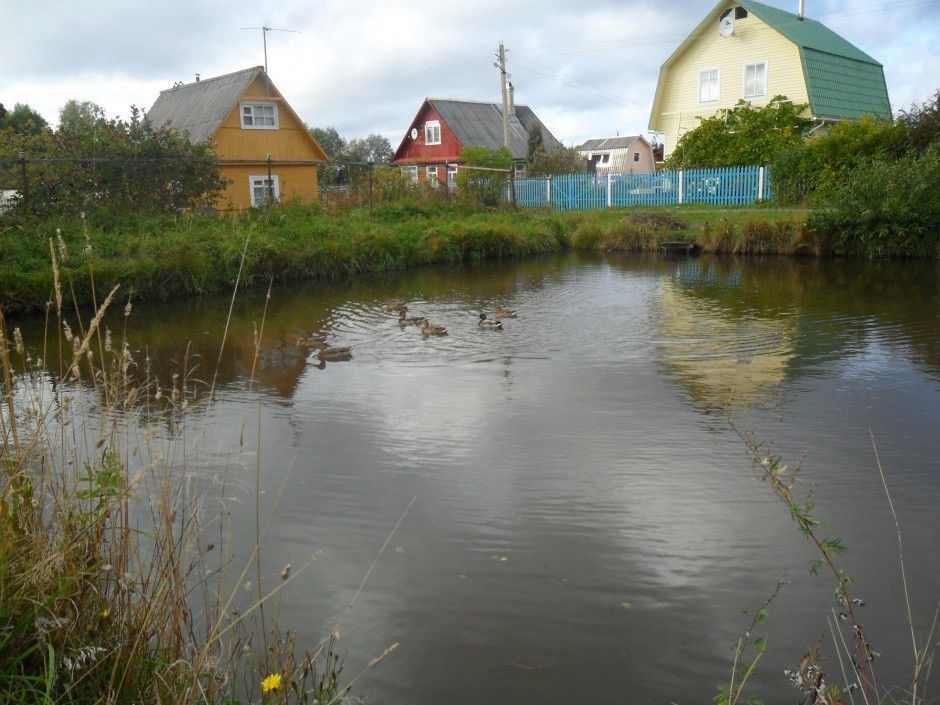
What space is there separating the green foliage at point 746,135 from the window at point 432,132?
69.8ft

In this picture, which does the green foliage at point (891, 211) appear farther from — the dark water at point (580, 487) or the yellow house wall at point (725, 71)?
the yellow house wall at point (725, 71)

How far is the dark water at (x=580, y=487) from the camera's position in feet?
12.7

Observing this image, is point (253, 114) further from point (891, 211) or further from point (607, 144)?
point (607, 144)

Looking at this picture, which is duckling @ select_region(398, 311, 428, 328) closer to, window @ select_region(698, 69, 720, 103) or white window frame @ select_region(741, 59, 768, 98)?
white window frame @ select_region(741, 59, 768, 98)

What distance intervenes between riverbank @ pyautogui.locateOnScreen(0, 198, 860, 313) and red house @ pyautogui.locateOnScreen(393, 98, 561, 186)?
23.0 m

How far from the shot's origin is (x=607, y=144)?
2881 inches

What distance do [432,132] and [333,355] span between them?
41724 mm

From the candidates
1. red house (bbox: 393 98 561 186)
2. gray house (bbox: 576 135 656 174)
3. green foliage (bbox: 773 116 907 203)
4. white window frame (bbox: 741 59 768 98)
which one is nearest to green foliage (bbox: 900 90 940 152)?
green foliage (bbox: 773 116 907 203)

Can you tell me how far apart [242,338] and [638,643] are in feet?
28.4

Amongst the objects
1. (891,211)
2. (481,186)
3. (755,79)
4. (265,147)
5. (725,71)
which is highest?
(725,71)

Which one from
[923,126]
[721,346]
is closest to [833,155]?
[923,126]

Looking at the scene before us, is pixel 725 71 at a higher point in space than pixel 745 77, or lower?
higher

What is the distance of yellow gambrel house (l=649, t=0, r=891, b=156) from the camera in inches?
1187

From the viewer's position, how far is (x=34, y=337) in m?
11.6
